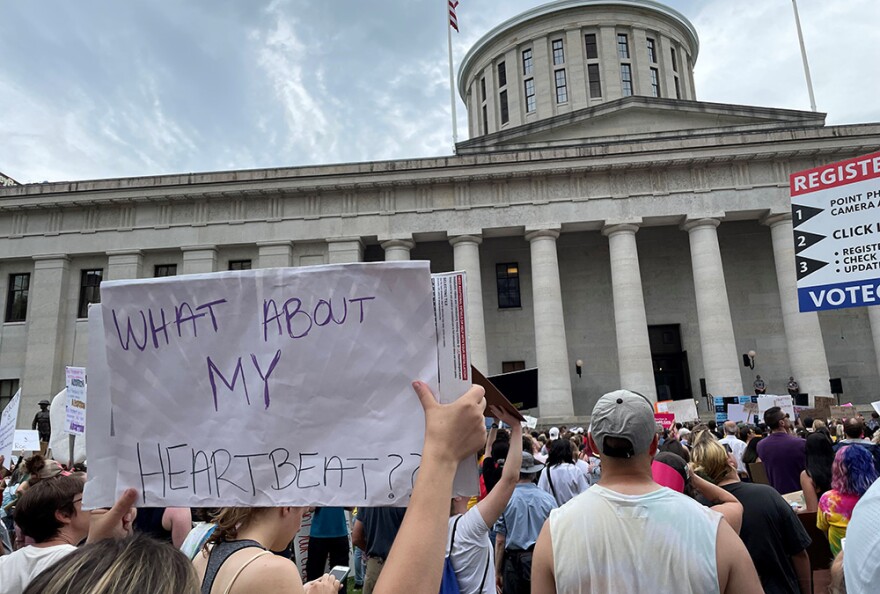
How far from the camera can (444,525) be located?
159cm

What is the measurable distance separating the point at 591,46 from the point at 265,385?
52343mm

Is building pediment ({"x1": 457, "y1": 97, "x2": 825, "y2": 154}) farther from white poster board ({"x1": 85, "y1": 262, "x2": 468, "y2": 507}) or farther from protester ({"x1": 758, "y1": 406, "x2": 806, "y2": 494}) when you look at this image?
white poster board ({"x1": 85, "y1": 262, "x2": 468, "y2": 507})

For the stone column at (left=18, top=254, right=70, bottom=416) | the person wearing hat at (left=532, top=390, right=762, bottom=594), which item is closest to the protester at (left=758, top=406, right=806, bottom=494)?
the person wearing hat at (left=532, top=390, right=762, bottom=594)

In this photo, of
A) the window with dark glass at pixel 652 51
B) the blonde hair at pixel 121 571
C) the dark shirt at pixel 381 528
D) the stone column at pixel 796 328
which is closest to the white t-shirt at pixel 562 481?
the dark shirt at pixel 381 528

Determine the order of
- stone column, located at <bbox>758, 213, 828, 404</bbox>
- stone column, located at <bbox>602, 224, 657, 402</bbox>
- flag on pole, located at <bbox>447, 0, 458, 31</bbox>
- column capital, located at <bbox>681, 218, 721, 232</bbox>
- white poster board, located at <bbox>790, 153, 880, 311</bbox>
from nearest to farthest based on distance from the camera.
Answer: white poster board, located at <bbox>790, 153, 880, 311</bbox>, stone column, located at <bbox>758, 213, 828, 404</bbox>, stone column, located at <bbox>602, 224, 657, 402</bbox>, column capital, located at <bbox>681, 218, 721, 232</bbox>, flag on pole, located at <bbox>447, 0, 458, 31</bbox>

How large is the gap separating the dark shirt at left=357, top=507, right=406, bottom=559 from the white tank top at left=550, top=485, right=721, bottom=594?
11.0ft

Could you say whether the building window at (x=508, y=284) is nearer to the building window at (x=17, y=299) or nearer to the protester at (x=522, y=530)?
the building window at (x=17, y=299)

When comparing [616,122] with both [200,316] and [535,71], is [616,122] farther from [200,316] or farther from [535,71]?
[200,316]

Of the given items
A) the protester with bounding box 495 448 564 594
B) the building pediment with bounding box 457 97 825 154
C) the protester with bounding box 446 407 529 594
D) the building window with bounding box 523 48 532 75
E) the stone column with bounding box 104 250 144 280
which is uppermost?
the building window with bounding box 523 48 532 75

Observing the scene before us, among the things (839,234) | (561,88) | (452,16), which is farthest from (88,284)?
(561,88)

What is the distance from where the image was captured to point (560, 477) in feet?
23.9

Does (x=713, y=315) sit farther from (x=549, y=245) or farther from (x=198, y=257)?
(x=198, y=257)

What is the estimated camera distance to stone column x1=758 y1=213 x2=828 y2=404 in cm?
2822

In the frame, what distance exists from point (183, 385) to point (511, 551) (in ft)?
14.1
